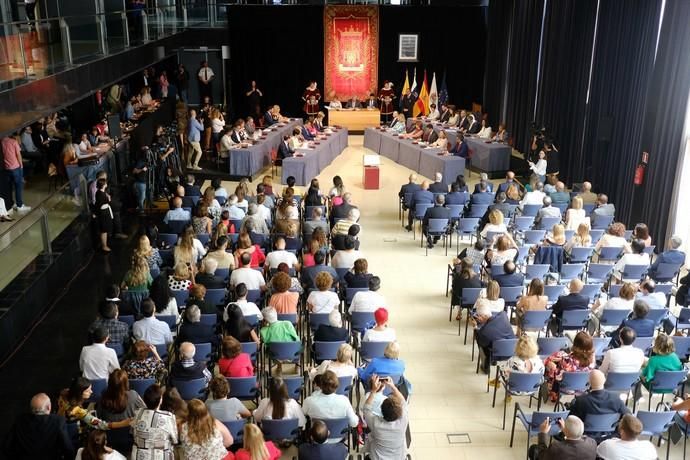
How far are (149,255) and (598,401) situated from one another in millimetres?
6586

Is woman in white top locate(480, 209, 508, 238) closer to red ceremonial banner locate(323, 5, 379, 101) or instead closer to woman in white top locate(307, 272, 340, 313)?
woman in white top locate(307, 272, 340, 313)

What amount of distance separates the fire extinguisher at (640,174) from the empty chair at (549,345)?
718cm

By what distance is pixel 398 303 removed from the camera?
1170cm

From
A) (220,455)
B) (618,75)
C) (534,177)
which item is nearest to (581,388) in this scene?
(220,455)

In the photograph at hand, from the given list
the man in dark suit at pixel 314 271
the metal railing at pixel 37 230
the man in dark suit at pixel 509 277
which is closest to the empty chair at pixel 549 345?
the man in dark suit at pixel 509 277

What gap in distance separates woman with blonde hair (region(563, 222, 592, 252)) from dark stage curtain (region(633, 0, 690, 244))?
9.62ft

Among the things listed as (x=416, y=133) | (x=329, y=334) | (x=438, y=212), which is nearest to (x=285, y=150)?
(x=416, y=133)

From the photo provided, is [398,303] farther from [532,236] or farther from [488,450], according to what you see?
[488,450]

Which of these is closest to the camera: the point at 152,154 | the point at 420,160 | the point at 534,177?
the point at 534,177

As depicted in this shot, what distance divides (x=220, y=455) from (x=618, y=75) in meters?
12.9

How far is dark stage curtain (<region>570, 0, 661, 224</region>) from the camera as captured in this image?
47.8ft

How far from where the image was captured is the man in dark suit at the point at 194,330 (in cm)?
848

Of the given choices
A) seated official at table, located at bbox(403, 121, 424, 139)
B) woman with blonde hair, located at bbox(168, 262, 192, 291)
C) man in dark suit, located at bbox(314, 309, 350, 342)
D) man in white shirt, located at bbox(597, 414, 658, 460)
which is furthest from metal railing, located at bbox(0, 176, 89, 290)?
seated official at table, located at bbox(403, 121, 424, 139)

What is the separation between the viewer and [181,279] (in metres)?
9.98
